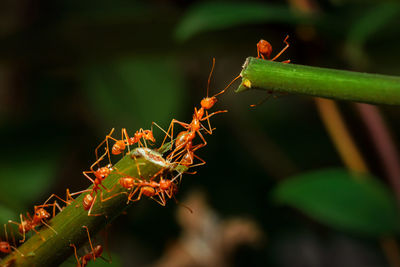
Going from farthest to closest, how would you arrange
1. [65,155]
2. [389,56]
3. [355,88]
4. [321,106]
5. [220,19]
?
[65,155]
[389,56]
[321,106]
[220,19]
[355,88]

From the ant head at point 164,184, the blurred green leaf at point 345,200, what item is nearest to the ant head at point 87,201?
the ant head at point 164,184

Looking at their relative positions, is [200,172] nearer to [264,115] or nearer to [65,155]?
[264,115]

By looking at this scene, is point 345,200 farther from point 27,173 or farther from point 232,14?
point 27,173

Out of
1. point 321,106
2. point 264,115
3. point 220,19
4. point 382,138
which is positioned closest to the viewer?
point 220,19

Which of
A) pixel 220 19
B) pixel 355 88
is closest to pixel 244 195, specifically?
pixel 220 19

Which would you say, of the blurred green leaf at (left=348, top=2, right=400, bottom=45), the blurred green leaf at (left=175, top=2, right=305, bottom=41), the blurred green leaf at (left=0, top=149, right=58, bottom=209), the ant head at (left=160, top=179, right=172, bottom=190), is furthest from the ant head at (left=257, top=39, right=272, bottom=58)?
the blurred green leaf at (left=0, top=149, right=58, bottom=209)
